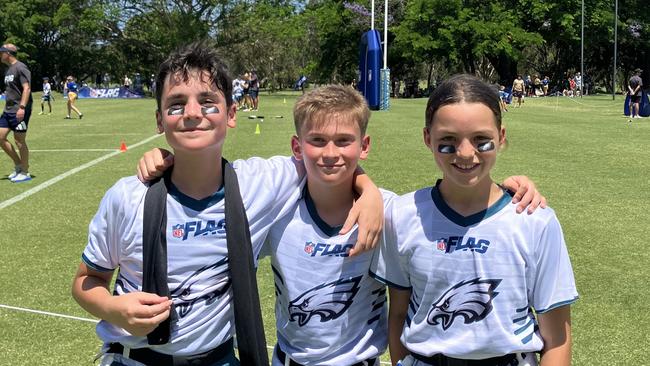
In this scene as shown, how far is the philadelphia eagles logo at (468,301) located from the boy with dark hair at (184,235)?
0.42m

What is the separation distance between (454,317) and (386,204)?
1.68 ft

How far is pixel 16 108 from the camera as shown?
10.7m

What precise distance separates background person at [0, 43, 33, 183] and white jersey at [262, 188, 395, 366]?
9384 millimetres

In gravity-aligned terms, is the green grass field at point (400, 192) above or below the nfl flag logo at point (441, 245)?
below

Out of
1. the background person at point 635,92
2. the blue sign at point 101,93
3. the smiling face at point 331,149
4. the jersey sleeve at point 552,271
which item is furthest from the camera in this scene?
the blue sign at point 101,93

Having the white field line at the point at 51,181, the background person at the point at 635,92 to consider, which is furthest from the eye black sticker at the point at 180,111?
the background person at the point at 635,92

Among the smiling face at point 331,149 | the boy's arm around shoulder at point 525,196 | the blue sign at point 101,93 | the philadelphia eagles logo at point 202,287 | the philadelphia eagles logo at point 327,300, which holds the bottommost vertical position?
the philadelphia eagles logo at point 327,300

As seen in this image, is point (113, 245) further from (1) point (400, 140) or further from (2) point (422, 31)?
(2) point (422, 31)

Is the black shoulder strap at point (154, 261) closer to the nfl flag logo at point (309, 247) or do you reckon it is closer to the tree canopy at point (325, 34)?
the nfl flag logo at point (309, 247)

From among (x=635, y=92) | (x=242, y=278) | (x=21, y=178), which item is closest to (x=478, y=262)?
(x=242, y=278)

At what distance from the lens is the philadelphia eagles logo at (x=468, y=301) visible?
2.20 meters

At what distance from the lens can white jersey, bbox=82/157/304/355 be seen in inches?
90.1

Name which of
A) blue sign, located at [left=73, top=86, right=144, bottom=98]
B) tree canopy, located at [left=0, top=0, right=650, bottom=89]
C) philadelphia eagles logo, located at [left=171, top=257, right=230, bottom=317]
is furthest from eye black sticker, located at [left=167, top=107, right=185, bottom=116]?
blue sign, located at [left=73, top=86, right=144, bottom=98]

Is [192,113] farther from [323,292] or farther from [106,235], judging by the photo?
[323,292]
